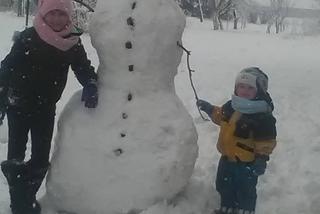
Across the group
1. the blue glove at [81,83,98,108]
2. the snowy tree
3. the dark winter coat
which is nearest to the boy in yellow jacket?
the blue glove at [81,83,98,108]

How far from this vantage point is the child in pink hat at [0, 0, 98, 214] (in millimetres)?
3871

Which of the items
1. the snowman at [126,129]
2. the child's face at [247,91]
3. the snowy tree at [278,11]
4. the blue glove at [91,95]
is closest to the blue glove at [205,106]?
the child's face at [247,91]

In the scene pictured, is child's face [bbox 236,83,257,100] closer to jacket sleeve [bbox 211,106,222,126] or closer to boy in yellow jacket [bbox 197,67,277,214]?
boy in yellow jacket [bbox 197,67,277,214]

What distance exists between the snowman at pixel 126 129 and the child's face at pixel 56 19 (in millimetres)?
247

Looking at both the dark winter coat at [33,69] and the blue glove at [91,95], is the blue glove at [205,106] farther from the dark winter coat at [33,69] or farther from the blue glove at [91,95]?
the dark winter coat at [33,69]

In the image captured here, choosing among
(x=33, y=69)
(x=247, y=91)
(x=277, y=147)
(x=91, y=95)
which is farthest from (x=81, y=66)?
(x=277, y=147)

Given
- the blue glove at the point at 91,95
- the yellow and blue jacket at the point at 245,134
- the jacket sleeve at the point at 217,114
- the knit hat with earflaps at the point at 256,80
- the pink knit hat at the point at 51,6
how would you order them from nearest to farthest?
the pink knit hat at the point at 51,6 → the blue glove at the point at 91,95 → the yellow and blue jacket at the point at 245,134 → the knit hat with earflaps at the point at 256,80 → the jacket sleeve at the point at 217,114

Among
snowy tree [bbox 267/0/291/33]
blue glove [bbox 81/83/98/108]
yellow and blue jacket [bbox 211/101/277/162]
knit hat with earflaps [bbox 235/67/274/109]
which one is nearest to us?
blue glove [bbox 81/83/98/108]

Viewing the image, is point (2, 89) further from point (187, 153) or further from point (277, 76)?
point (277, 76)

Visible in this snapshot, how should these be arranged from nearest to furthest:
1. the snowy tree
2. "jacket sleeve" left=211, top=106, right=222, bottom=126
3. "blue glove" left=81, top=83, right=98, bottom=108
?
"blue glove" left=81, top=83, right=98, bottom=108 < "jacket sleeve" left=211, top=106, right=222, bottom=126 < the snowy tree

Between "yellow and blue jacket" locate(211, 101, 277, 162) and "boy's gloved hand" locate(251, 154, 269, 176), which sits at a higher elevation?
"yellow and blue jacket" locate(211, 101, 277, 162)

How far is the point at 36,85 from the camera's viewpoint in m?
3.91

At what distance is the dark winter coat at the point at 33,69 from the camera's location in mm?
3879

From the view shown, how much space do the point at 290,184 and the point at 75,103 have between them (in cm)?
210
